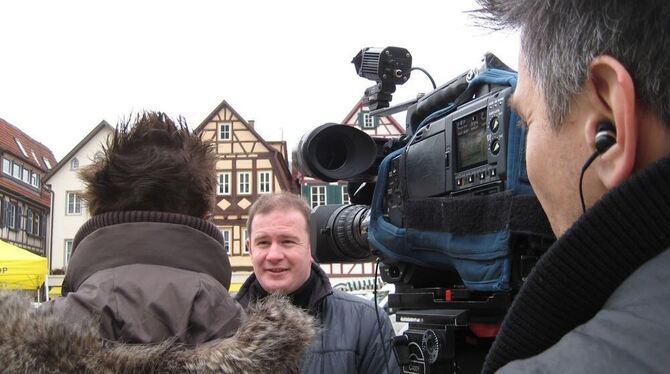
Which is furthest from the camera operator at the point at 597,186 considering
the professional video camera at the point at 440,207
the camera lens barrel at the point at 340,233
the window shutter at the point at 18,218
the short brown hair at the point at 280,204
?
the window shutter at the point at 18,218

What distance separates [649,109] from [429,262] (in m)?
Result: 1.20

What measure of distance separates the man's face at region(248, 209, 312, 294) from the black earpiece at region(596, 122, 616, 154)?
2039mm

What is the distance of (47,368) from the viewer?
1141mm

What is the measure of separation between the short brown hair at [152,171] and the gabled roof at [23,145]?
111 ft

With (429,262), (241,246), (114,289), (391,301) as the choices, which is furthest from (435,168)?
(241,246)

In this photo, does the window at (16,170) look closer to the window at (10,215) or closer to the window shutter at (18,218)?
the window shutter at (18,218)

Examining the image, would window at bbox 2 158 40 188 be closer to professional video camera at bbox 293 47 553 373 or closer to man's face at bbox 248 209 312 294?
man's face at bbox 248 209 312 294

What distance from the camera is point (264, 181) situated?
26.2 metres

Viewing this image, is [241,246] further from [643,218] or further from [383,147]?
[643,218]

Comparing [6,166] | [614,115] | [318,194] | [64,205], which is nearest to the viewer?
[614,115]

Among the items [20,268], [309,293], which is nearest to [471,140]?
[309,293]

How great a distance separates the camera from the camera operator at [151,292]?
3.82 ft

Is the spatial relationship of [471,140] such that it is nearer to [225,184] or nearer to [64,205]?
[225,184]

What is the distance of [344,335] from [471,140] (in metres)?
1.21
